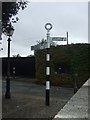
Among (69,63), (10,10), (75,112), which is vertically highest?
(10,10)

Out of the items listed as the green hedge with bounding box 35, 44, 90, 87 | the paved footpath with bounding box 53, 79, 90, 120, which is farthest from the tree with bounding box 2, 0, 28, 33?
the green hedge with bounding box 35, 44, 90, 87

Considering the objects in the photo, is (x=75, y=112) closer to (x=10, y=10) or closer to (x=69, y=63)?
(x=10, y=10)

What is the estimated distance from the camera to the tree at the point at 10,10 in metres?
10.8

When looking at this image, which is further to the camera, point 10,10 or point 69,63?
point 69,63

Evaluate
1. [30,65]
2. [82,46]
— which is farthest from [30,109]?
[30,65]

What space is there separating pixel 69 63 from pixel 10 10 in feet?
50.5

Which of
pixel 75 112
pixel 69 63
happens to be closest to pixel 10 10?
pixel 75 112

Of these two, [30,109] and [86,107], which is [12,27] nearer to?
[30,109]

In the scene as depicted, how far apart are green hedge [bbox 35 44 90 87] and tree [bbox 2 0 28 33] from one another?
44.9 feet

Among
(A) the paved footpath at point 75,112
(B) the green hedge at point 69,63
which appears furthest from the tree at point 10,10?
(B) the green hedge at point 69,63

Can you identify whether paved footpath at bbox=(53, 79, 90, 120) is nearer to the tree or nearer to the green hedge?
the tree

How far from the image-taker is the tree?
424 inches

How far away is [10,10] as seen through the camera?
36.2 ft

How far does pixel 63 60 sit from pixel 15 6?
1575 cm
